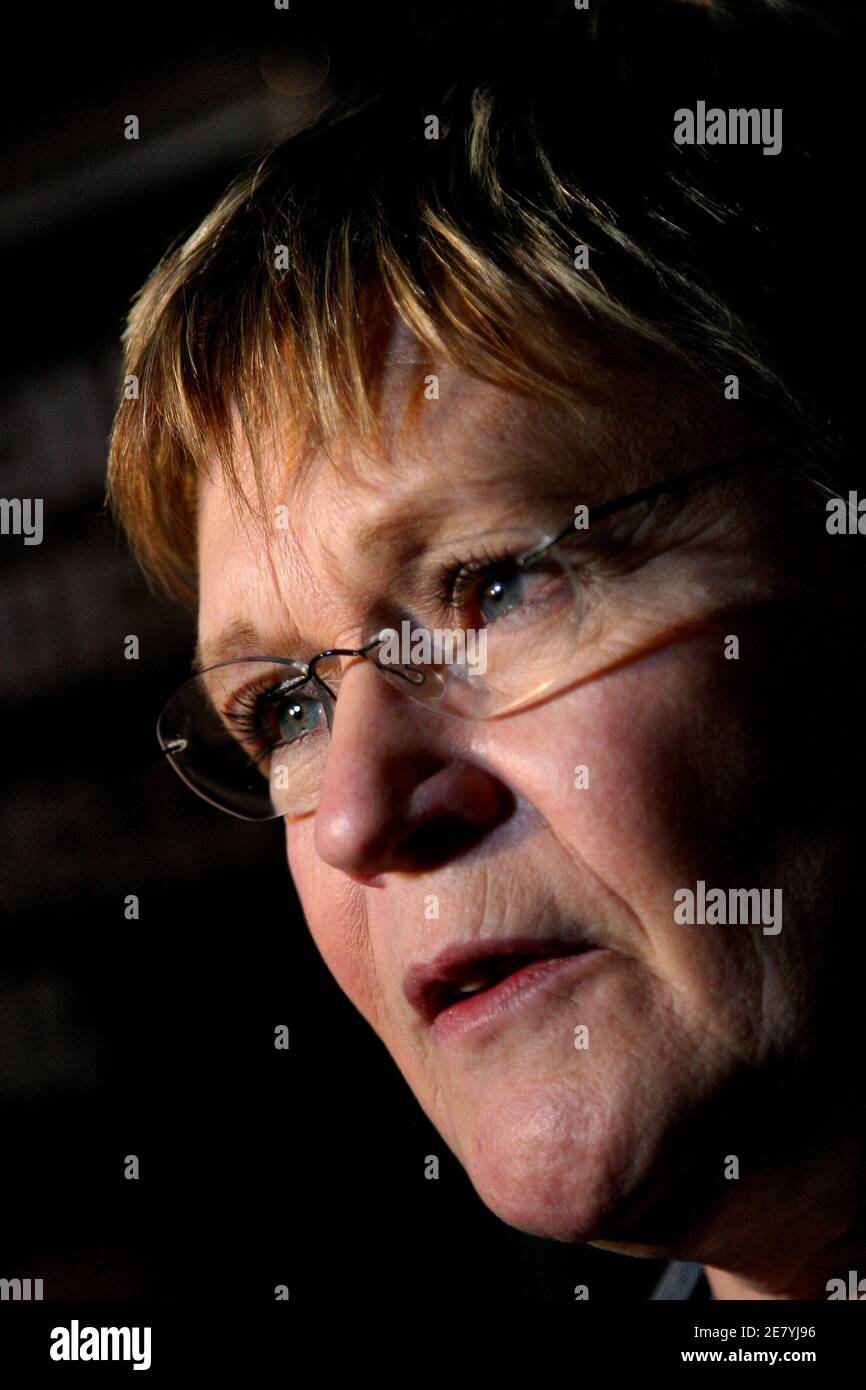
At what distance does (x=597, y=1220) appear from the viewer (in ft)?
2.83

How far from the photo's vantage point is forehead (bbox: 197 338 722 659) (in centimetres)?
86

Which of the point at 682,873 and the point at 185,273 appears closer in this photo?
the point at 682,873

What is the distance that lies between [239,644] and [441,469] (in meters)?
0.31

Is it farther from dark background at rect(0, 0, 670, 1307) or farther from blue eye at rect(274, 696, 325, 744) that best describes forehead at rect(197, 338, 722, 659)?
dark background at rect(0, 0, 670, 1307)

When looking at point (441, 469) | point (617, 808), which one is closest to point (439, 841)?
point (617, 808)

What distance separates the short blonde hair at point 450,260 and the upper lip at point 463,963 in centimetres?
41

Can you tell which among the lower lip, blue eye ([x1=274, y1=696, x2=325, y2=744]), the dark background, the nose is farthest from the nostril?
the dark background

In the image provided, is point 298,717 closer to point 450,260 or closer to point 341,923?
point 341,923

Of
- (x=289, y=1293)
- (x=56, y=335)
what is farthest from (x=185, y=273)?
(x=289, y=1293)

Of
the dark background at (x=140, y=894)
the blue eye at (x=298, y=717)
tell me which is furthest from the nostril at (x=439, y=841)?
the dark background at (x=140, y=894)

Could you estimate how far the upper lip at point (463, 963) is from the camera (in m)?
0.86

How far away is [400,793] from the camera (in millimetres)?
888
